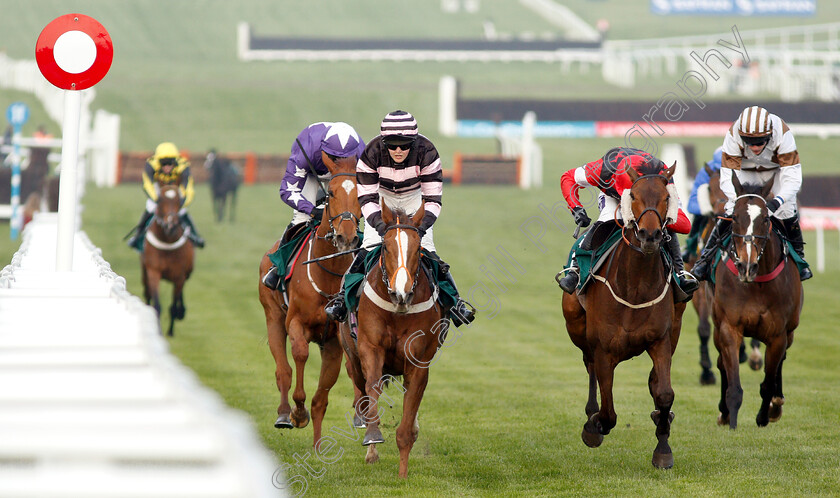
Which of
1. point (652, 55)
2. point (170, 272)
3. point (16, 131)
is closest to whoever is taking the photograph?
point (170, 272)

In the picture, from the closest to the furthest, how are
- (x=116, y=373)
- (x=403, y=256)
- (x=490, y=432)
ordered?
(x=116, y=373) < (x=403, y=256) < (x=490, y=432)

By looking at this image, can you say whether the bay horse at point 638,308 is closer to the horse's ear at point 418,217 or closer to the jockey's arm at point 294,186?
the horse's ear at point 418,217

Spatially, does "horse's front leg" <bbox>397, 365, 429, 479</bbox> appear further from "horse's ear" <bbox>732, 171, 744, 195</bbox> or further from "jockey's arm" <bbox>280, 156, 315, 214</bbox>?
"horse's ear" <bbox>732, 171, 744, 195</bbox>

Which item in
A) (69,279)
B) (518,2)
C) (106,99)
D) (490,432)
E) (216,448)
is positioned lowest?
(490,432)

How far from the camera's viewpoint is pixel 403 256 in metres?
6.20

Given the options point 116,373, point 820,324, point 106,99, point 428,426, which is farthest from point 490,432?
point 106,99

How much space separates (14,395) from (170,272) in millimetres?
10758

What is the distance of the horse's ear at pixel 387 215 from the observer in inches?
254

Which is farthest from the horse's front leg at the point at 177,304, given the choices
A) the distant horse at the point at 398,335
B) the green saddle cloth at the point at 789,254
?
the distant horse at the point at 398,335

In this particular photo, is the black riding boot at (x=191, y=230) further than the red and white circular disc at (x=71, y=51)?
Yes

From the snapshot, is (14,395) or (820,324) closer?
(14,395)

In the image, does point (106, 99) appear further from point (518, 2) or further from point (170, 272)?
point (518, 2)

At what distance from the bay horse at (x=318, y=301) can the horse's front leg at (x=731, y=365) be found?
2694 mm

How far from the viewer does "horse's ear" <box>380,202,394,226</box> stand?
6.46 meters
